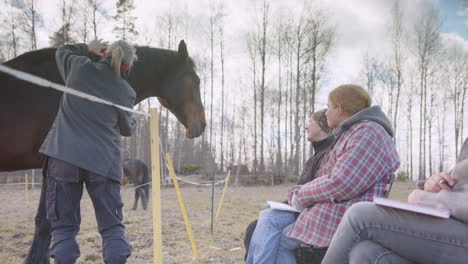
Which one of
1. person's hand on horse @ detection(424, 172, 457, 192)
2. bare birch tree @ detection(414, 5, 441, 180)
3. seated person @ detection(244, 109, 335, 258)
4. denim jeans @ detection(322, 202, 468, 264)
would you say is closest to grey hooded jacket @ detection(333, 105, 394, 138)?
person's hand on horse @ detection(424, 172, 457, 192)

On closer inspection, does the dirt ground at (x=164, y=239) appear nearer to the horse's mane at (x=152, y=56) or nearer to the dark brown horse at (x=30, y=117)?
the dark brown horse at (x=30, y=117)

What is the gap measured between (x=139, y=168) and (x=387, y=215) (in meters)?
8.67

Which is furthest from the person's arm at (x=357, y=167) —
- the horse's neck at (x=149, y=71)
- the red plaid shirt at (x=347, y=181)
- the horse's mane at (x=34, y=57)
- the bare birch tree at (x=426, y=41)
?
the bare birch tree at (x=426, y=41)

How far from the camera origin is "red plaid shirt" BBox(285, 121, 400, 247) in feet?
5.15

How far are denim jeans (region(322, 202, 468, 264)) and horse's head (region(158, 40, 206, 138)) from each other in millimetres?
2124

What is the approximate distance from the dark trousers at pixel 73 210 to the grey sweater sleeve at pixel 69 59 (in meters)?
0.59

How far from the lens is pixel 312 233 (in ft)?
5.56

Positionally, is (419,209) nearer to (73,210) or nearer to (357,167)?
(357,167)

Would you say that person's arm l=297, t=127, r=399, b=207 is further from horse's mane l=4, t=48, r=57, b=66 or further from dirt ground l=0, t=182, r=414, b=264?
horse's mane l=4, t=48, r=57, b=66

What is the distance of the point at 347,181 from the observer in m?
1.57

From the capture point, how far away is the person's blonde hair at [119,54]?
1.96m

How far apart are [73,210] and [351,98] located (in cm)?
182

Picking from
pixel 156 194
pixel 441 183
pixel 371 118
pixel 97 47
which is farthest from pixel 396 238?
pixel 97 47

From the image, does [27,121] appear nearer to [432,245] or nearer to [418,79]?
[432,245]
